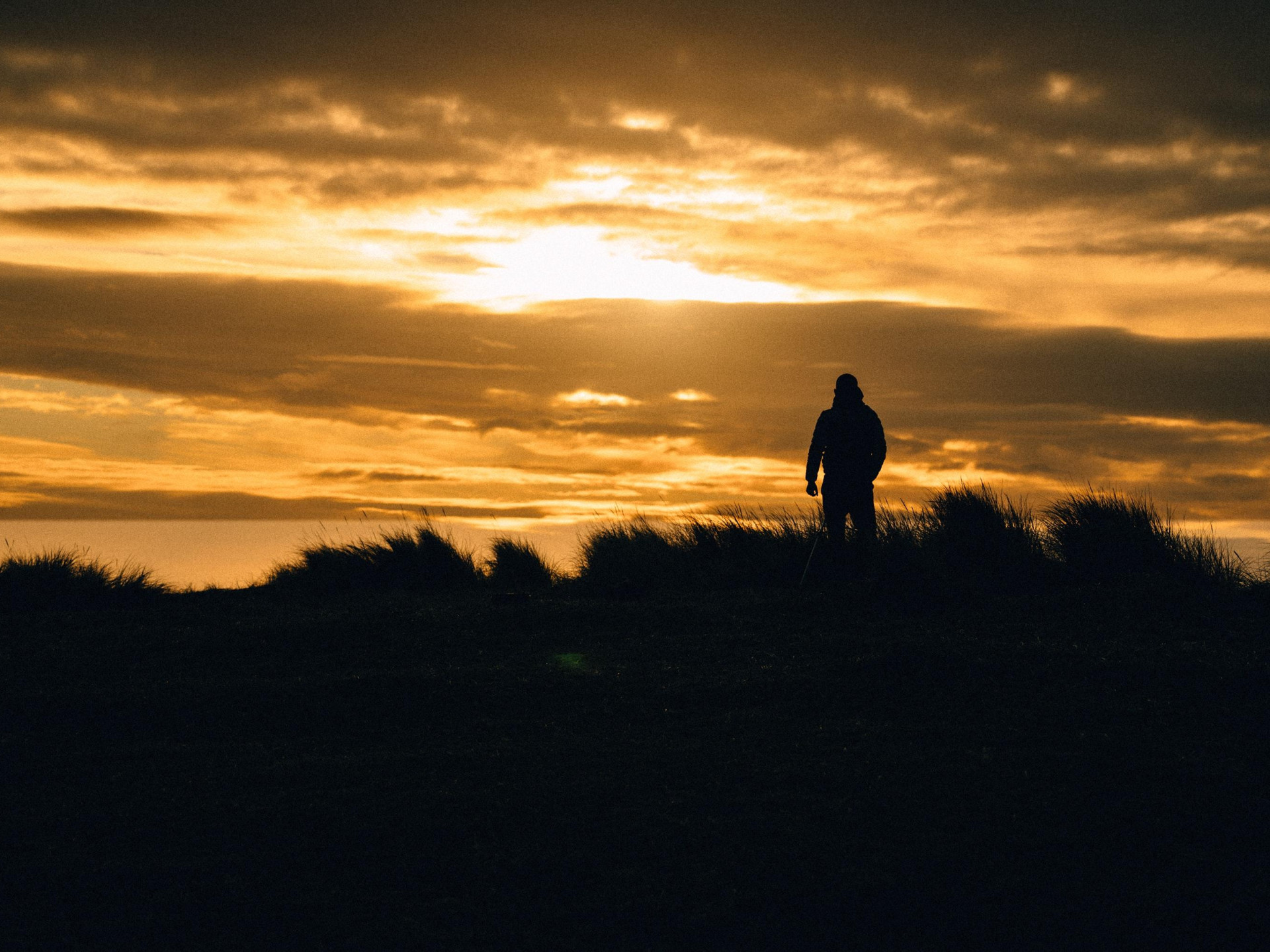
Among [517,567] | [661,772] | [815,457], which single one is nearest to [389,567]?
[517,567]

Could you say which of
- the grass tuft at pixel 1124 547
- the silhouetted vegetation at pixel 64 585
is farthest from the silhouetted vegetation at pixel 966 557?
the silhouetted vegetation at pixel 64 585

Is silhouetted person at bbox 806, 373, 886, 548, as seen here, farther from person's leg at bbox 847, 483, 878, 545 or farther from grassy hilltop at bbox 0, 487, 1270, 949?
grassy hilltop at bbox 0, 487, 1270, 949

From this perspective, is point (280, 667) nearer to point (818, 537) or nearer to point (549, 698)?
point (549, 698)

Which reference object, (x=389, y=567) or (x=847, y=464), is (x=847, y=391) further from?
(x=389, y=567)

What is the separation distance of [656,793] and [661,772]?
0.29 m

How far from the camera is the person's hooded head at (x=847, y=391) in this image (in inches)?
485

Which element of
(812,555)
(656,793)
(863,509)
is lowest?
(656,793)

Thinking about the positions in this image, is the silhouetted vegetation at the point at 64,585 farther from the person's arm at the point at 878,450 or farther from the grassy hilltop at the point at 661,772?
the person's arm at the point at 878,450

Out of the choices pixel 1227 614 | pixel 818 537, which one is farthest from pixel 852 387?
pixel 1227 614

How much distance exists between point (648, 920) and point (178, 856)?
1.85 m

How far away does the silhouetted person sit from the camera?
11852 millimetres

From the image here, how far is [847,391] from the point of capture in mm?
12359

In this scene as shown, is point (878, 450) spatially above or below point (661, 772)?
above

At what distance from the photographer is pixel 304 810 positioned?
432cm
